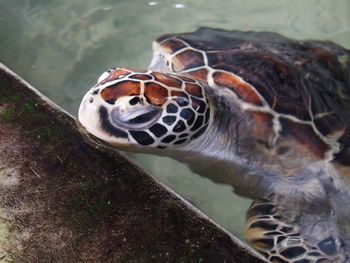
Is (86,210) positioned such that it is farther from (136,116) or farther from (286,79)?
(286,79)

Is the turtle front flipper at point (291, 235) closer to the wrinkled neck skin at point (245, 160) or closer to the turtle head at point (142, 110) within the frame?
the wrinkled neck skin at point (245, 160)

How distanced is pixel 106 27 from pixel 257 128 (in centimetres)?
218

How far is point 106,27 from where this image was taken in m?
3.90

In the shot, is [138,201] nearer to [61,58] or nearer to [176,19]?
[61,58]

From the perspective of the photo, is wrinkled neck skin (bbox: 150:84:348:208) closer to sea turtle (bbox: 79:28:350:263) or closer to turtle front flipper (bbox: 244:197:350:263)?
sea turtle (bbox: 79:28:350:263)

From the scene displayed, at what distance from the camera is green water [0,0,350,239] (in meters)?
3.57

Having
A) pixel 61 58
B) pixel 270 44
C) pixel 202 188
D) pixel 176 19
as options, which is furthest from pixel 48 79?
pixel 270 44

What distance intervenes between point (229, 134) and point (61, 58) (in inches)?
76.2

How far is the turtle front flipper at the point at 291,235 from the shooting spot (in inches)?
84.7

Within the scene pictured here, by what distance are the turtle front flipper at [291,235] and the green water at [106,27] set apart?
174 centimetres

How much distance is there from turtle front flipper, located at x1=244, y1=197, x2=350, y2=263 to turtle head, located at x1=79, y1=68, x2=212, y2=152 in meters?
0.63

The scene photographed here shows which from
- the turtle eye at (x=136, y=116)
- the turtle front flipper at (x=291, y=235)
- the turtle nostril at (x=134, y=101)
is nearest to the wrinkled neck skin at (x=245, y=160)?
the turtle front flipper at (x=291, y=235)

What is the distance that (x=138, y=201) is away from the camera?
1.80m

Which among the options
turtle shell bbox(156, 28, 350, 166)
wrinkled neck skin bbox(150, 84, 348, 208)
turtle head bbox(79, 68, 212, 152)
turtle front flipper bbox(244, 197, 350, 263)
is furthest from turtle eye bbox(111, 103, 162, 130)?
turtle front flipper bbox(244, 197, 350, 263)
